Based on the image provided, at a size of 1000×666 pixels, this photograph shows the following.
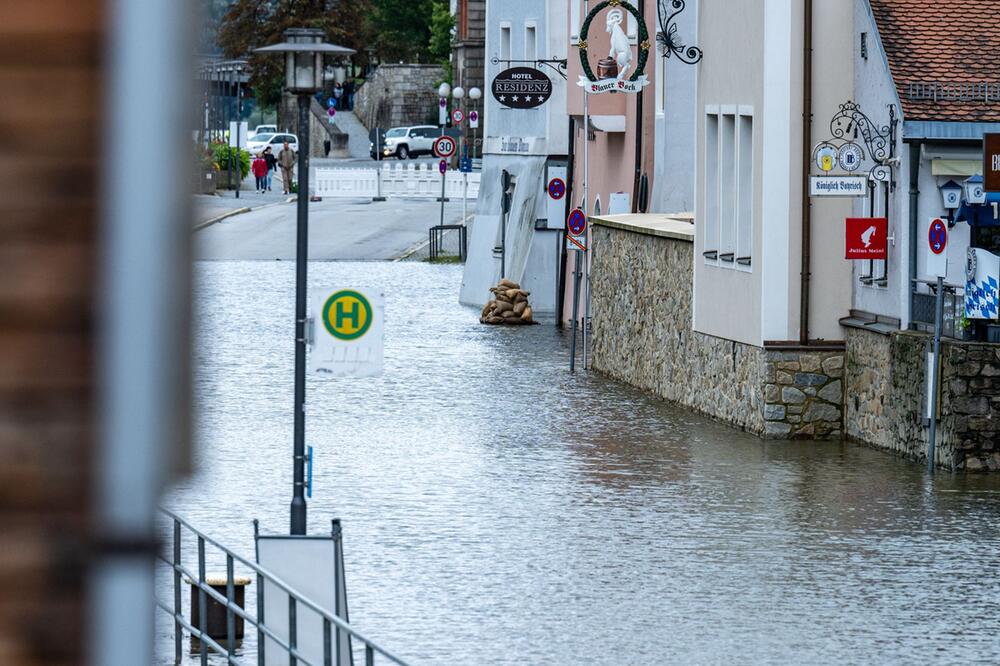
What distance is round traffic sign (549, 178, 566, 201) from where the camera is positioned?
111ft

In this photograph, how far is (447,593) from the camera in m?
13.5

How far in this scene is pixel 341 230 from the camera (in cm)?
6097

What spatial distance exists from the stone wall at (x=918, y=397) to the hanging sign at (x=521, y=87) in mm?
14154

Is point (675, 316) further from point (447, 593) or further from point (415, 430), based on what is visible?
point (447, 593)

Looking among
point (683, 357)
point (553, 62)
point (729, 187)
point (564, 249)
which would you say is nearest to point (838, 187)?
point (729, 187)

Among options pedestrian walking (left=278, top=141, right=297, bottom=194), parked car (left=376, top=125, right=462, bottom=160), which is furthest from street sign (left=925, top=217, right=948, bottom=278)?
parked car (left=376, top=125, right=462, bottom=160)

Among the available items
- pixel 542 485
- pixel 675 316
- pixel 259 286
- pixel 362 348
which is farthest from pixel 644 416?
pixel 259 286

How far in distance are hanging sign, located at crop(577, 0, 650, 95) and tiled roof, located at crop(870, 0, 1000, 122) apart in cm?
591

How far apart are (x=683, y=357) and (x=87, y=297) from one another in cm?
2404

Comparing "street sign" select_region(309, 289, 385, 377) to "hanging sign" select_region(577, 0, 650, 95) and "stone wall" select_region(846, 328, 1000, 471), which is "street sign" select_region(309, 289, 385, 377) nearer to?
"stone wall" select_region(846, 328, 1000, 471)

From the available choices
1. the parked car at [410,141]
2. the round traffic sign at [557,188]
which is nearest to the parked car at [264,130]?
the parked car at [410,141]

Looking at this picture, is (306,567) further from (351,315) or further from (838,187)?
(838,187)

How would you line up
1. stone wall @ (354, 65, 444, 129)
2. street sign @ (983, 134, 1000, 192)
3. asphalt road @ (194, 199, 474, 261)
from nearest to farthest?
street sign @ (983, 134, 1000, 192) < asphalt road @ (194, 199, 474, 261) < stone wall @ (354, 65, 444, 129)

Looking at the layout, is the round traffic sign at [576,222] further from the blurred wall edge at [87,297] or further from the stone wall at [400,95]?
the stone wall at [400,95]
